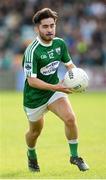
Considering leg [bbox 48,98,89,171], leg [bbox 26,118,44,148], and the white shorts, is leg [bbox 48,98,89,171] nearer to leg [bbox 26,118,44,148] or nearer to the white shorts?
the white shorts

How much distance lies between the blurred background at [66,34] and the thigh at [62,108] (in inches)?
730

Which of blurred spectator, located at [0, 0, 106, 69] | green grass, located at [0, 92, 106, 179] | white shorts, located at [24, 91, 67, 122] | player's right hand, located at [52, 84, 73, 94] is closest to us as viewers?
player's right hand, located at [52, 84, 73, 94]

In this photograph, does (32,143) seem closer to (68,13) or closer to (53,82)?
(53,82)

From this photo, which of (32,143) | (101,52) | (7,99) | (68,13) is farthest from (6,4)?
(32,143)

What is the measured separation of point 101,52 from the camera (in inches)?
1224

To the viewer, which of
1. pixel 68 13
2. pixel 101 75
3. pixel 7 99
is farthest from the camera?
pixel 68 13

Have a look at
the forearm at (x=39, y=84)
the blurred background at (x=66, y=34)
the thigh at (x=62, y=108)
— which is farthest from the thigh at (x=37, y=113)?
the blurred background at (x=66, y=34)

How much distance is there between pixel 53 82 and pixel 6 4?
74.6ft

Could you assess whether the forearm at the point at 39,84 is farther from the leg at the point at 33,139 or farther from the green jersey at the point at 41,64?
the leg at the point at 33,139

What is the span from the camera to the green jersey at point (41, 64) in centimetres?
1128

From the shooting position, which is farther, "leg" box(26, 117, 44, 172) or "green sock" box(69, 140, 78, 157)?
"leg" box(26, 117, 44, 172)

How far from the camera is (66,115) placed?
36.9 ft

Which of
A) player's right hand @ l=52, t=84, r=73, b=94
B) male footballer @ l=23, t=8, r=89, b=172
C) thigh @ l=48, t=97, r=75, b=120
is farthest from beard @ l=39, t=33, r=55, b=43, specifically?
thigh @ l=48, t=97, r=75, b=120

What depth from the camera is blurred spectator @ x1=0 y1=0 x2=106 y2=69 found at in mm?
31094
